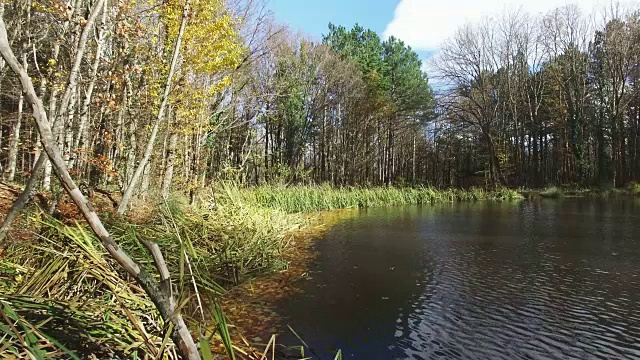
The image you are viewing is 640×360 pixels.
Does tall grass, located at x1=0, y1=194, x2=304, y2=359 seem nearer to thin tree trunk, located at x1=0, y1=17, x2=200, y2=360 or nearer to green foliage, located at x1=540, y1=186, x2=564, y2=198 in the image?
thin tree trunk, located at x1=0, y1=17, x2=200, y2=360

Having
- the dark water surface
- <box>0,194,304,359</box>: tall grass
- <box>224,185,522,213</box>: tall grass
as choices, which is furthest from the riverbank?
<box>224,185,522,213</box>: tall grass

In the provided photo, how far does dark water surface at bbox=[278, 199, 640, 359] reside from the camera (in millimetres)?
4020

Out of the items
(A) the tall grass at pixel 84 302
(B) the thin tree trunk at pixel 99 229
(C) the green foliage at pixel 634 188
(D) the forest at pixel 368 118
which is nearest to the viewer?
(B) the thin tree trunk at pixel 99 229

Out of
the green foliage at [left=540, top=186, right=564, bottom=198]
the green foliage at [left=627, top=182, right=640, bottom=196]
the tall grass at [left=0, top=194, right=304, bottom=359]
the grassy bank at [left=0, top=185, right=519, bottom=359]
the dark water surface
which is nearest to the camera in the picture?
the tall grass at [left=0, top=194, right=304, bottom=359]

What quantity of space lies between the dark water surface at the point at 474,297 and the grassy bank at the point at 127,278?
0.89 meters

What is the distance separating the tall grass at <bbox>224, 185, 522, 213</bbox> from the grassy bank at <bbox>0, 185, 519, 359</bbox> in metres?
2.09

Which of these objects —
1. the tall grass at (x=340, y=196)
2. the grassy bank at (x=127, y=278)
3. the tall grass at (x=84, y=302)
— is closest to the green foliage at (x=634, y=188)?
the tall grass at (x=340, y=196)

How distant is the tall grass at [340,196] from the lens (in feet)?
44.8

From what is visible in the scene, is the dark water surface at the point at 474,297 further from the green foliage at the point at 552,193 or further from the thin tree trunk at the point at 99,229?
the green foliage at the point at 552,193

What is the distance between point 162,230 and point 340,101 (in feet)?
74.1

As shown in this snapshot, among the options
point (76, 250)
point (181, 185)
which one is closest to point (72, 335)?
point (76, 250)

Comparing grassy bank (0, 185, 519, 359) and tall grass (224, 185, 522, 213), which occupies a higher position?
tall grass (224, 185, 522, 213)

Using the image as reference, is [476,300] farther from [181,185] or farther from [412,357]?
[181,185]

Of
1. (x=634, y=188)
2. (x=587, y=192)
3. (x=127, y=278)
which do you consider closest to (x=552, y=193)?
(x=587, y=192)
